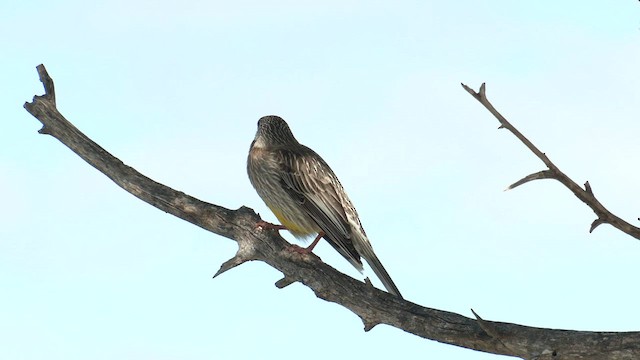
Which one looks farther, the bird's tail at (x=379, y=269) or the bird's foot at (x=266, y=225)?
the bird's foot at (x=266, y=225)

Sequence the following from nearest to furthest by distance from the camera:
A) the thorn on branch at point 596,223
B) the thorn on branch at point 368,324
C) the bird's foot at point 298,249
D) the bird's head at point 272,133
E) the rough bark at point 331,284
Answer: the thorn on branch at point 596,223 < the rough bark at point 331,284 < the thorn on branch at point 368,324 < the bird's foot at point 298,249 < the bird's head at point 272,133

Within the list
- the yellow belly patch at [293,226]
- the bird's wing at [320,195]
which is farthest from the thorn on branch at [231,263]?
the bird's wing at [320,195]

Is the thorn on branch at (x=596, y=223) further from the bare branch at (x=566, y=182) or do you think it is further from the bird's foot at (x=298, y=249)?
the bird's foot at (x=298, y=249)

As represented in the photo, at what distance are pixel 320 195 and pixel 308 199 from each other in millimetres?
155

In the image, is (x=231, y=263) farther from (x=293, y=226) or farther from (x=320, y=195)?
(x=320, y=195)

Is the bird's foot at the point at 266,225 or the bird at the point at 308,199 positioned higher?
the bird at the point at 308,199

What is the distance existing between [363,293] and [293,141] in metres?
2.99

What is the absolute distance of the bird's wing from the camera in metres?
8.93

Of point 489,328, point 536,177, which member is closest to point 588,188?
point 536,177

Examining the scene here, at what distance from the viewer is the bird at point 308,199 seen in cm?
891

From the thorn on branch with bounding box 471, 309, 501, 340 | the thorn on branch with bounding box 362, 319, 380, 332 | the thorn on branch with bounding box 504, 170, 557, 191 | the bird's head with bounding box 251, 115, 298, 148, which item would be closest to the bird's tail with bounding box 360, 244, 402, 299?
the thorn on branch with bounding box 362, 319, 380, 332

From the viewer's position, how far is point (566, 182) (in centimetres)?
680

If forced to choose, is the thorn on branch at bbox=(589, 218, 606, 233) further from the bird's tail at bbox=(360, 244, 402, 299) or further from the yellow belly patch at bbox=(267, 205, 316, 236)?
the yellow belly patch at bbox=(267, 205, 316, 236)

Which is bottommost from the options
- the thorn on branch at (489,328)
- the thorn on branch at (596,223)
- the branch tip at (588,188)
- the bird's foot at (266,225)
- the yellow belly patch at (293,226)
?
the thorn on branch at (489,328)
